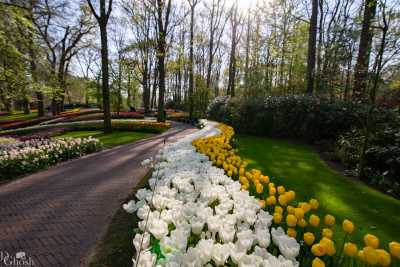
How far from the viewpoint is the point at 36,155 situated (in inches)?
332

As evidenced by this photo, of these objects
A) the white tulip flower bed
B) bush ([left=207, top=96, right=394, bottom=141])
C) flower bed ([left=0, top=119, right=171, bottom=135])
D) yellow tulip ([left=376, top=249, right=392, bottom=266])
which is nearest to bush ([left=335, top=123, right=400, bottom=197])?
bush ([left=207, top=96, right=394, bottom=141])

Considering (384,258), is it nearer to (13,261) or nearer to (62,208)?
(13,261)

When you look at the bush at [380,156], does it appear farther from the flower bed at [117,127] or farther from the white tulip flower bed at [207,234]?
the flower bed at [117,127]

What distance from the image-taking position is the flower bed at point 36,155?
7.39 meters

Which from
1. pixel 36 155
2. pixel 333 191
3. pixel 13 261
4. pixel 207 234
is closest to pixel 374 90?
pixel 333 191

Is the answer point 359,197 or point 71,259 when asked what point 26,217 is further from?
point 359,197

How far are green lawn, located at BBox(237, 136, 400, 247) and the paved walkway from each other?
147 inches

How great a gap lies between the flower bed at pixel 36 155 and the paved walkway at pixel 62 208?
1.53ft

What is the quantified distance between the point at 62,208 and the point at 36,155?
14.6ft

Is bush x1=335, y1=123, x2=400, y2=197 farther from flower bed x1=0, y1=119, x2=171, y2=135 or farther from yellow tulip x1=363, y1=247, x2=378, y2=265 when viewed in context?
flower bed x1=0, y1=119, x2=171, y2=135

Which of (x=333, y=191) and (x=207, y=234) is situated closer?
(x=207, y=234)

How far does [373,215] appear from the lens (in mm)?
4512

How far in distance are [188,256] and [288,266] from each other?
58 cm

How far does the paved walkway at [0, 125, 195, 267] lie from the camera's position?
357 cm
